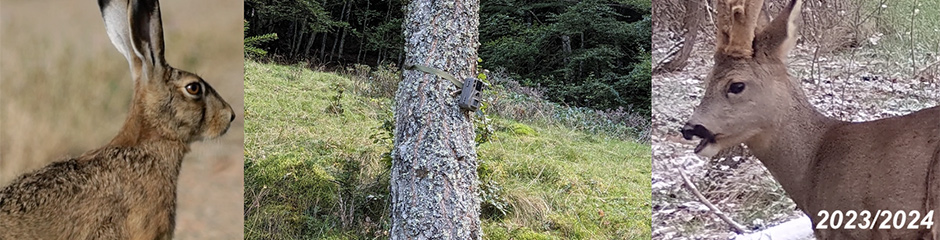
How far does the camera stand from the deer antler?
313cm

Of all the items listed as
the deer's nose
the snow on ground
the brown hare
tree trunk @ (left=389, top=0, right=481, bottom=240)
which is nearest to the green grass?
tree trunk @ (left=389, top=0, right=481, bottom=240)

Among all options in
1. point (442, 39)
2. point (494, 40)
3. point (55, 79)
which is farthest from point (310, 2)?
point (55, 79)

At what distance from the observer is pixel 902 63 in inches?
129

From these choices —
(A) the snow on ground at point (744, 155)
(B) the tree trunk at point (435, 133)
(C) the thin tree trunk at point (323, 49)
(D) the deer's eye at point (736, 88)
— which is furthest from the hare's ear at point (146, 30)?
(C) the thin tree trunk at point (323, 49)

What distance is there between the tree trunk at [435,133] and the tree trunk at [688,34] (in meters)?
0.85

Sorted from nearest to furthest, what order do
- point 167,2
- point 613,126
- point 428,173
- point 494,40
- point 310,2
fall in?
1. point 167,2
2. point 428,173
3. point 613,126
4. point 310,2
5. point 494,40

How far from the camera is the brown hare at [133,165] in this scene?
1.87 meters

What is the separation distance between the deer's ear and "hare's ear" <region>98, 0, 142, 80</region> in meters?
2.40

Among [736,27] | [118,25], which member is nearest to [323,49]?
[736,27]

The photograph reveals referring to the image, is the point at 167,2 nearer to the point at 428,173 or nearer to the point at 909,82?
the point at 428,173

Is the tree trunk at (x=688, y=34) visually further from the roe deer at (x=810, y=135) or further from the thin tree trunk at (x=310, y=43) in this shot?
the thin tree trunk at (x=310, y=43)

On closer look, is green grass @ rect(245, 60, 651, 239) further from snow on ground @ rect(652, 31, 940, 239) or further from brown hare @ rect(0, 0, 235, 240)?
brown hare @ rect(0, 0, 235, 240)

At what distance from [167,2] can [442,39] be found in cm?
132

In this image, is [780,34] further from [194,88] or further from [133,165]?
[133,165]
